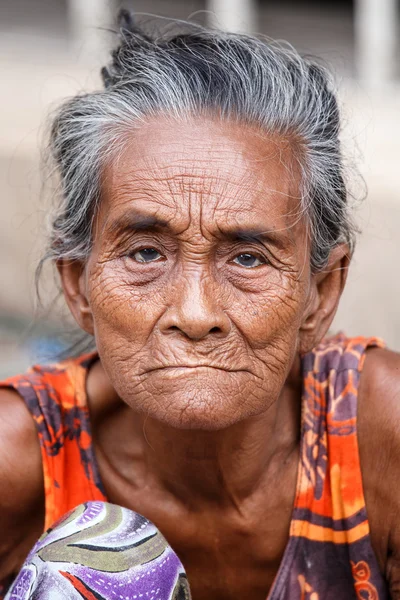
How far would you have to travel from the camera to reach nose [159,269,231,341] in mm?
2789

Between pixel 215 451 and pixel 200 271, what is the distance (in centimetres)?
68

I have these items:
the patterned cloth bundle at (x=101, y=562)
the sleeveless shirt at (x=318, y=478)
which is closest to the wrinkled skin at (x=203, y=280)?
the sleeveless shirt at (x=318, y=478)

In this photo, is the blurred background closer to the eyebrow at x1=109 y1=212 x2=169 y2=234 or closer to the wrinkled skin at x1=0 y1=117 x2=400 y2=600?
the wrinkled skin at x1=0 y1=117 x2=400 y2=600

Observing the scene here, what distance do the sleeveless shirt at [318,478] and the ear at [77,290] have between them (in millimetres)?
307

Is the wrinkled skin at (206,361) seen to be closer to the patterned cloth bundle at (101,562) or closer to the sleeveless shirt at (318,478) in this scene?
the sleeveless shirt at (318,478)

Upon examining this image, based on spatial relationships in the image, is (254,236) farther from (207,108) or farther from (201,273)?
(207,108)

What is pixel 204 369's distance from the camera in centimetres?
284

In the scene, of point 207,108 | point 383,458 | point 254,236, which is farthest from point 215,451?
point 207,108

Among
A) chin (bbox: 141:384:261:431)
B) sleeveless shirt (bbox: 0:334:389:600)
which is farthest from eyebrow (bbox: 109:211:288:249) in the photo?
sleeveless shirt (bbox: 0:334:389:600)

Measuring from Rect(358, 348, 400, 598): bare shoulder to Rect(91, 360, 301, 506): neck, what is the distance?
0.26 m

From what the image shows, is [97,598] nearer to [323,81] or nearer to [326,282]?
[326,282]

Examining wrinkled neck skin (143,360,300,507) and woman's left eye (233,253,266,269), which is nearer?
woman's left eye (233,253,266,269)

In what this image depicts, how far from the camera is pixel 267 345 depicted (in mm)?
2973

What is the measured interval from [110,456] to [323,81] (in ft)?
4.53
